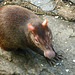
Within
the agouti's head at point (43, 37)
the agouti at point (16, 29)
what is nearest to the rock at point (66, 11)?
the agouti at point (16, 29)

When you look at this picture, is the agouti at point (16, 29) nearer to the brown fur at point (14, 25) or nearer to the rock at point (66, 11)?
the brown fur at point (14, 25)

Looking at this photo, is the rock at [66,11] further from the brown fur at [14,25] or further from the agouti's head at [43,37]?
the agouti's head at [43,37]

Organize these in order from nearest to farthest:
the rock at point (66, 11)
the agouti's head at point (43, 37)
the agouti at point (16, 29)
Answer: the agouti's head at point (43, 37) < the agouti at point (16, 29) < the rock at point (66, 11)

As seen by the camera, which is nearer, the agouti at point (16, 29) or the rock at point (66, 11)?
the agouti at point (16, 29)

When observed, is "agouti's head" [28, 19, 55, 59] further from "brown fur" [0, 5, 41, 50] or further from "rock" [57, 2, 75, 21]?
"rock" [57, 2, 75, 21]

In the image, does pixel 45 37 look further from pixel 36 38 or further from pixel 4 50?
pixel 4 50

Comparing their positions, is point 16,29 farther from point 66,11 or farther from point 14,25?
point 66,11

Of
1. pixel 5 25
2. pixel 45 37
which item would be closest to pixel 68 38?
pixel 45 37

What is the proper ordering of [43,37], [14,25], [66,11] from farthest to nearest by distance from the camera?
[66,11] → [14,25] → [43,37]

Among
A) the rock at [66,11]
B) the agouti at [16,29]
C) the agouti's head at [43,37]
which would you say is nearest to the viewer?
the agouti's head at [43,37]

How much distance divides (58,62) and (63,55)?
0.80ft

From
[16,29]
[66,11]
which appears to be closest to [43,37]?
[16,29]

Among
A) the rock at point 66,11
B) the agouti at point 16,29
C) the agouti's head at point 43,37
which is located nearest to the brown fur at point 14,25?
the agouti at point 16,29

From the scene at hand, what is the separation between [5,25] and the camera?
176 inches
